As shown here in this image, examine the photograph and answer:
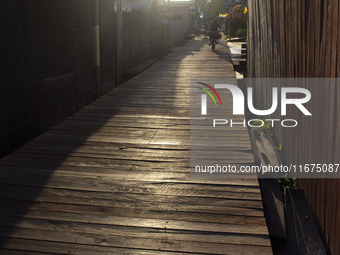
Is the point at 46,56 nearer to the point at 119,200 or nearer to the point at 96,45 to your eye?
the point at 96,45

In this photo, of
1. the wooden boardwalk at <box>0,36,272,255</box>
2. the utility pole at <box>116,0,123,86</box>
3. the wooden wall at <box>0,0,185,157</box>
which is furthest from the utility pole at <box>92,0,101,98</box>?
the wooden boardwalk at <box>0,36,272,255</box>

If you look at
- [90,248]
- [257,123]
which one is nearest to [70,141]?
[90,248]

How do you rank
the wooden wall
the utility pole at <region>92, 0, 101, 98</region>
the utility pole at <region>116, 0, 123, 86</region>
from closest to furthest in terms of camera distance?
the wooden wall, the utility pole at <region>92, 0, 101, 98</region>, the utility pole at <region>116, 0, 123, 86</region>

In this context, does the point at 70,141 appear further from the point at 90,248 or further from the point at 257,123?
the point at 257,123

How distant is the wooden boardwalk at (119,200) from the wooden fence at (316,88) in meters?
0.46

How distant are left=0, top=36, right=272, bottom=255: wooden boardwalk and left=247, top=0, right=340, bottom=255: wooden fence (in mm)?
462

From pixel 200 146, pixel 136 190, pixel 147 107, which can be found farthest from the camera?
pixel 147 107

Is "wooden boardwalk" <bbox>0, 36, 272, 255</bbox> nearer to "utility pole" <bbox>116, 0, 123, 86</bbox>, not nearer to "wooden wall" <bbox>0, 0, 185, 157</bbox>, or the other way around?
"wooden wall" <bbox>0, 0, 185, 157</bbox>

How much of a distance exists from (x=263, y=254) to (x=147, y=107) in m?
4.49

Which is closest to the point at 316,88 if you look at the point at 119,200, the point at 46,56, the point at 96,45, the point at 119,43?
the point at 119,200

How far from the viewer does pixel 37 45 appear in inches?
210

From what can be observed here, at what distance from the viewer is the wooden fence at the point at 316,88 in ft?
7.65

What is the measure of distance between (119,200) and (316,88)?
183 cm

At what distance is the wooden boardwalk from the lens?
259 centimetres
